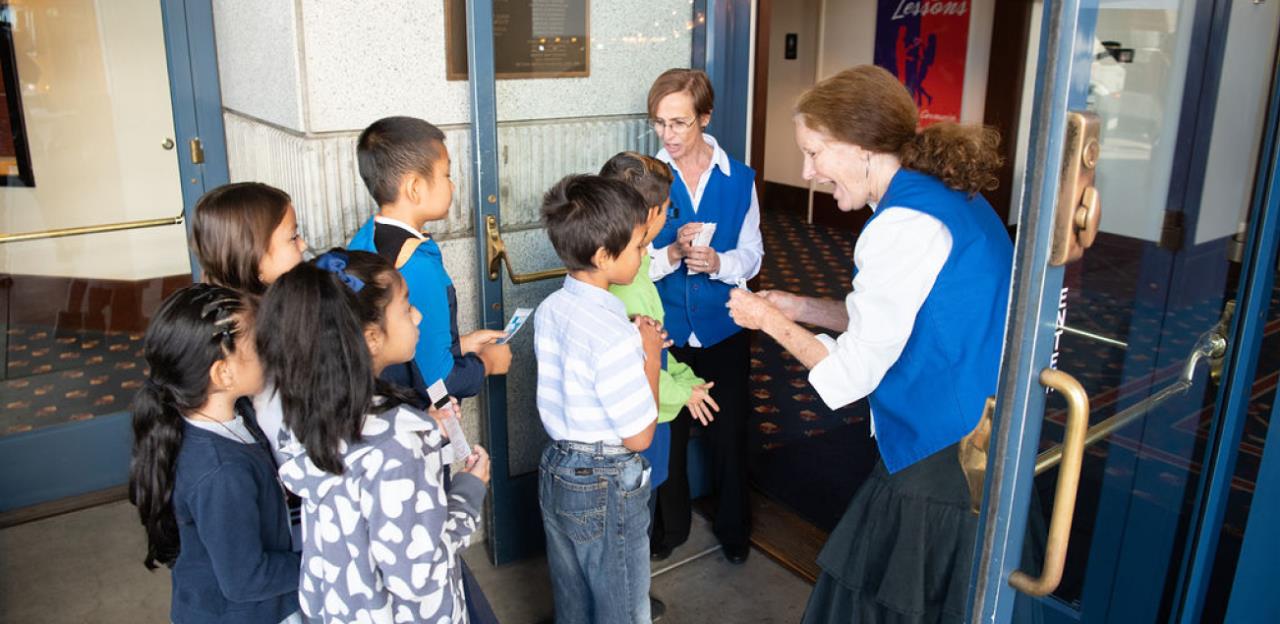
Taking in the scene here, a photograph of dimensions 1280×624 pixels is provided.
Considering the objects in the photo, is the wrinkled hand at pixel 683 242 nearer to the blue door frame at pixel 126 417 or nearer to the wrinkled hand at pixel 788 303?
the wrinkled hand at pixel 788 303

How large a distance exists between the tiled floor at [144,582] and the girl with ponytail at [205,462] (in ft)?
4.35

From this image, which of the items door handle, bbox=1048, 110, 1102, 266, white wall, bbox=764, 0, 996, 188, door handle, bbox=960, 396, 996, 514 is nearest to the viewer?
door handle, bbox=1048, 110, 1102, 266

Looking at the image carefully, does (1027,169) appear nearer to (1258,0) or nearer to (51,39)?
(1258,0)

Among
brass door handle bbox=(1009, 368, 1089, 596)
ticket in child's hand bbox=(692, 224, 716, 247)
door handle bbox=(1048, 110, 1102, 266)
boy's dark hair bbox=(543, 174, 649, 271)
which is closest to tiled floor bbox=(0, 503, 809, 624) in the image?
ticket in child's hand bbox=(692, 224, 716, 247)

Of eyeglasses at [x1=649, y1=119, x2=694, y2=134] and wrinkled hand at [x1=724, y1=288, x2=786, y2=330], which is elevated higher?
eyeglasses at [x1=649, y1=119, x2=694, y2=134]

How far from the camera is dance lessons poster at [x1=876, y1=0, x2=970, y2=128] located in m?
8.19

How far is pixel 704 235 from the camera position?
281 centimetres

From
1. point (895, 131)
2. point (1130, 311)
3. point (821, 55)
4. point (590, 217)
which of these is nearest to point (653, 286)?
point (590, 217)

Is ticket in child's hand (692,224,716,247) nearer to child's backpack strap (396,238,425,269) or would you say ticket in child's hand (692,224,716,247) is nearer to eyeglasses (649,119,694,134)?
eyeglasses (649,119,694,134)

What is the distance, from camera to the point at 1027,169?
117cm

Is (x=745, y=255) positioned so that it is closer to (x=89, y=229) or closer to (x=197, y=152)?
(x=197, y=152)

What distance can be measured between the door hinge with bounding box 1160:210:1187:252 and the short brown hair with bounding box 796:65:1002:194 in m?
0.33

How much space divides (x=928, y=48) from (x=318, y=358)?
7.88 metres

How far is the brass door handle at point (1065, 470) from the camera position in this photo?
1.22 meters
